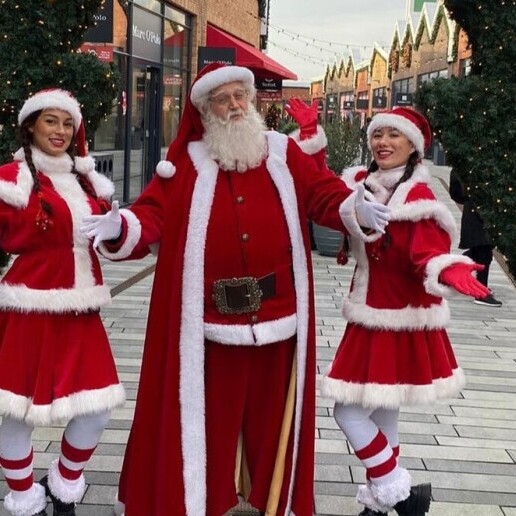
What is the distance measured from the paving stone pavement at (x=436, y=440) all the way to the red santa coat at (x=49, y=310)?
0.71 metres

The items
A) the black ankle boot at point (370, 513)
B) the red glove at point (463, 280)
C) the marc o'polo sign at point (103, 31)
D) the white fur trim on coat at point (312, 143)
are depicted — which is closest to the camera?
the red glove at point (463, 280)

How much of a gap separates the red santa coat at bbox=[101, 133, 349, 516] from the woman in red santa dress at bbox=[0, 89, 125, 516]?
0.21 meters

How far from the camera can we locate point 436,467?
149 inches

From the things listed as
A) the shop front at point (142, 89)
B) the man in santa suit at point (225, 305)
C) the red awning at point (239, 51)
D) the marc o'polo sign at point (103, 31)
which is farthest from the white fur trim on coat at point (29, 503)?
the red awning at point (239, 51)

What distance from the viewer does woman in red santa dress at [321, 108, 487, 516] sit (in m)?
2.94

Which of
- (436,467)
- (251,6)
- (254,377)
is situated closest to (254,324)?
(254,377)

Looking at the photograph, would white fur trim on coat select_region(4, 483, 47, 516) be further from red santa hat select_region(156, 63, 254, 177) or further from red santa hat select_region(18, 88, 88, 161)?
red santa hat select_region(18, 88, 88, 161)

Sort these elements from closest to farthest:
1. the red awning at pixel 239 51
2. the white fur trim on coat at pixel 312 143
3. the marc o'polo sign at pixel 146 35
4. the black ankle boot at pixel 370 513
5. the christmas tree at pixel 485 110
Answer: the black ankle boot at pixel 370 513
the white fur trim on coat at pixel 312 143
the christmas tree at pixel 485 110
the marc o'polo sign at pixel 146 35
the red awning at pixel 239 51

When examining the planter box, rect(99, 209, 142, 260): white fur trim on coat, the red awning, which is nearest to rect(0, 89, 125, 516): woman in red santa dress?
rect(99, 209, 142, 260): white fur trim on coat

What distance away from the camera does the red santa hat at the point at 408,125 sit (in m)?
3.06

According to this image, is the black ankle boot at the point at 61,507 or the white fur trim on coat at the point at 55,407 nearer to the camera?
the white fur trim on coat at the point at 55,407

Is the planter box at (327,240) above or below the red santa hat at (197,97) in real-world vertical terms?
below

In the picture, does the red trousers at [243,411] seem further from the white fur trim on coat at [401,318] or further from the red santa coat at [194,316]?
the white fur trim on coat at [401,318]

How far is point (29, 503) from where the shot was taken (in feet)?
9.80
